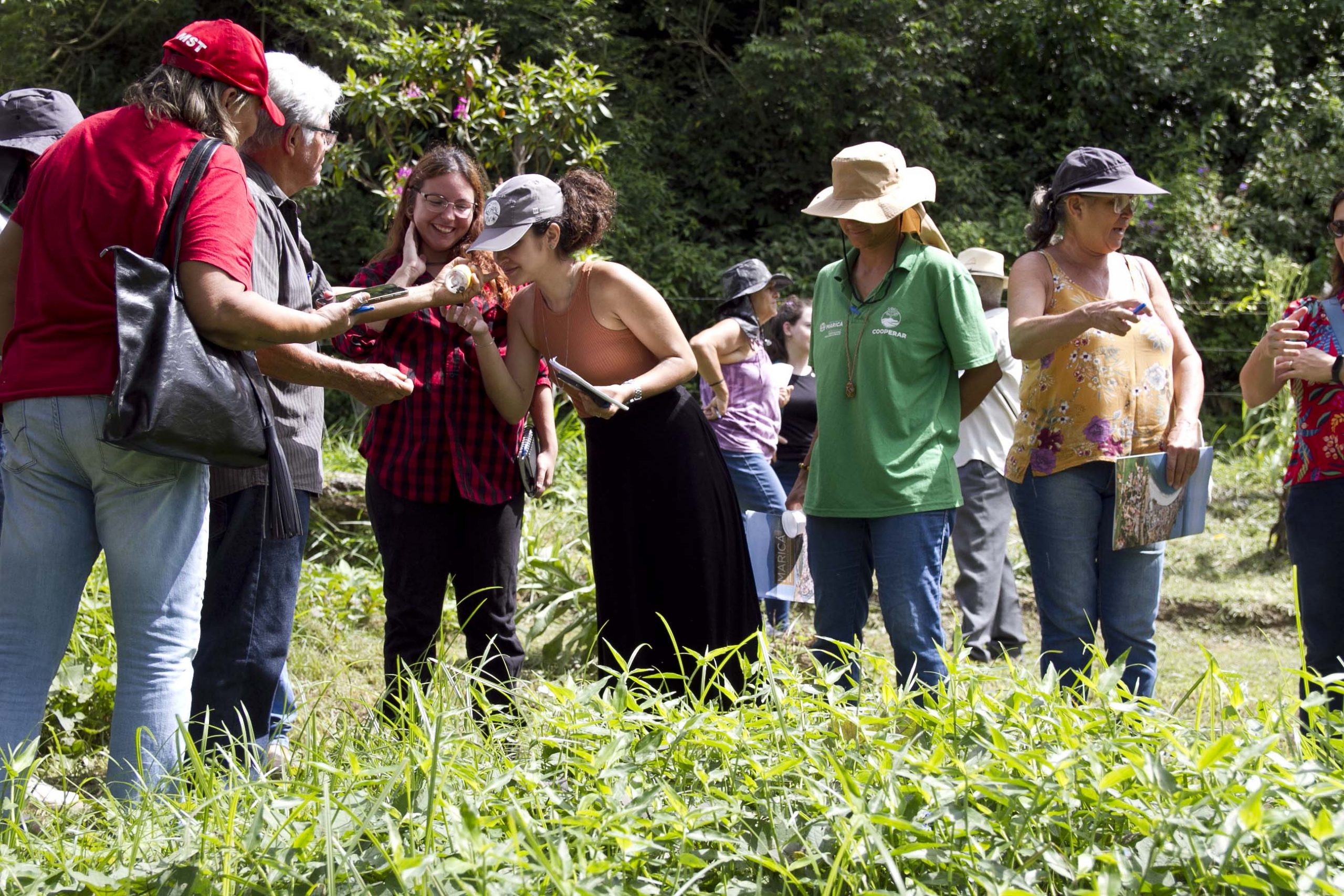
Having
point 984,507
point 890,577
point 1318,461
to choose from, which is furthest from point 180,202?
point 984,507

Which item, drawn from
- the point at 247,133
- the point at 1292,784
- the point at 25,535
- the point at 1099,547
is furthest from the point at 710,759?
the point at 1099,547

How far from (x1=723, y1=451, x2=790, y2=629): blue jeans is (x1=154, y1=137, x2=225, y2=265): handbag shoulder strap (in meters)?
3.52

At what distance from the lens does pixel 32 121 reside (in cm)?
350

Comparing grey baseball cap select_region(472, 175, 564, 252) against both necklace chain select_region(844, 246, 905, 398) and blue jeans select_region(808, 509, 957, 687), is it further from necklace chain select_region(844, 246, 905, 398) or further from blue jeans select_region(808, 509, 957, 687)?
blue jeans select_region(808, 509, 957, 687)

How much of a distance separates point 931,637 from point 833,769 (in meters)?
1.69

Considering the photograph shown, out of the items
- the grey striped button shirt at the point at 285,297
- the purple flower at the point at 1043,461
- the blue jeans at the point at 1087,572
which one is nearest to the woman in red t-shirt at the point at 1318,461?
the blue jeans at the point at 1087,572

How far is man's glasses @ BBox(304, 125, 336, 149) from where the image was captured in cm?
298

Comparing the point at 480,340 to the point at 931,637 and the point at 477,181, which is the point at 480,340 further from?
the point at 931,637

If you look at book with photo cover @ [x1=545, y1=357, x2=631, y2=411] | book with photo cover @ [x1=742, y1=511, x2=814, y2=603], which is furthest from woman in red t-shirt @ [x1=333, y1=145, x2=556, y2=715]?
book with photo cover @ [x1=742, y1=511, x2=814, y2=603]

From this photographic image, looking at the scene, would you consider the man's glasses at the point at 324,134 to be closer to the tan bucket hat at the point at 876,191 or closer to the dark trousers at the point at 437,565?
the dark trousers at the point at 437,565

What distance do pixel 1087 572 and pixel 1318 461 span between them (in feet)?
2.10

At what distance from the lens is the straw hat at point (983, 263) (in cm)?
559

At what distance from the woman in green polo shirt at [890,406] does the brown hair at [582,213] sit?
62cm

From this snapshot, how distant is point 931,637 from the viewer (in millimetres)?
3363
